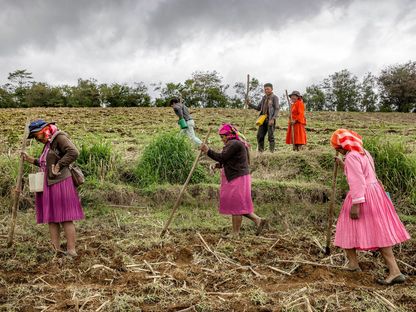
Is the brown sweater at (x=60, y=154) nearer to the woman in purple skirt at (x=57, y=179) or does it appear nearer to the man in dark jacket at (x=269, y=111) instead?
the woman in purple skirt at (x=57, y=179)

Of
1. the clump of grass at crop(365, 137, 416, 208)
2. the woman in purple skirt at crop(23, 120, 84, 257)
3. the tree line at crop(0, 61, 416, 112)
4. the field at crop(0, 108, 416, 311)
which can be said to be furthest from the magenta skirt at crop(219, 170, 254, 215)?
the tree line at crop(0, 61, 416, 112)

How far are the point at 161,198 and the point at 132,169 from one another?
43.8 inches

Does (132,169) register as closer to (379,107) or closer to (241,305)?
(241,305)

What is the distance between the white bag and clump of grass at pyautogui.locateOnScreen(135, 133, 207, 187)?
318 cm

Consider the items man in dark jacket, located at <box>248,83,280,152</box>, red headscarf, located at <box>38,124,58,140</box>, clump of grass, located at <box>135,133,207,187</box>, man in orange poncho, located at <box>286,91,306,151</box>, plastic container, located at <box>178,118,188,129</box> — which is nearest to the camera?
red headscarf, located at <box>38,124,58,140</box>

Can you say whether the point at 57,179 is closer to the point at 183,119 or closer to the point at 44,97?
the point at 183,119

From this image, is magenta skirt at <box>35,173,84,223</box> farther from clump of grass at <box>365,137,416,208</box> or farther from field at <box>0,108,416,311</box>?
clump of grass at <box>365,137,416,208</box>

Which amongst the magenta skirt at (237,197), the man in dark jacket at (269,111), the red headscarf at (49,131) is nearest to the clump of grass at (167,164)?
the man in dark jacket at (269,111)

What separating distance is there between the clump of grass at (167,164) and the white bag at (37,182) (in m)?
3.18

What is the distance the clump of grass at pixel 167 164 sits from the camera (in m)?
8.50

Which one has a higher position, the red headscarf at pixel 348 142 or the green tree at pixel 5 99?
the green tree at pixel 5 99

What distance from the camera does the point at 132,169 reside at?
8727 millimetres

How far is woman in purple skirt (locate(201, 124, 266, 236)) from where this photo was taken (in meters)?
5.95

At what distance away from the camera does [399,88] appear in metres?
33.5
